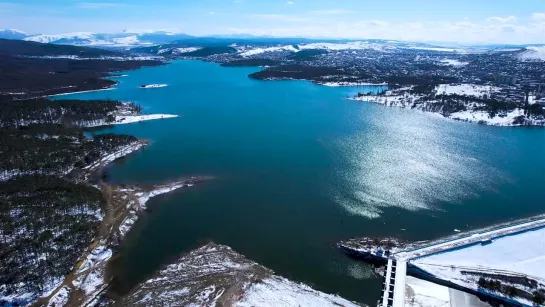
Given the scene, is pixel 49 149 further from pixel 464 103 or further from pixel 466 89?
pixel 466 89

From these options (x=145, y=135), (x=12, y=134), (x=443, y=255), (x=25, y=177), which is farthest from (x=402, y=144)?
(x=12, y=134)

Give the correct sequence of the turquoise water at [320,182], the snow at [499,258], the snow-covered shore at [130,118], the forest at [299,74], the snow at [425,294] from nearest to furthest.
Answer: the snow at [425,294], the snow at [499,258], the turquoise water at [320,182], the snow-covered shore at [130,118], the forest at [299,74]

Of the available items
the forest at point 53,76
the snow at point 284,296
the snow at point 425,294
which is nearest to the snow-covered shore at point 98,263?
the snow at point 284,296

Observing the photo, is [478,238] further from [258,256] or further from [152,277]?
[152,277]

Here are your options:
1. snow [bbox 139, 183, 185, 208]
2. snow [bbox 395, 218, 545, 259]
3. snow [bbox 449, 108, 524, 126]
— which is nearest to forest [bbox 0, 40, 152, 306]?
snow [bbox 139, 183, 185, 208]

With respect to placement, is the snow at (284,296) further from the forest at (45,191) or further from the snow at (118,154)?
the snow at (118,154)

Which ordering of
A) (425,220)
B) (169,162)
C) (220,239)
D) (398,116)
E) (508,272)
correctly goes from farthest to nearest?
(398,116), (169,162), (425,220), (220,239), (508,272)

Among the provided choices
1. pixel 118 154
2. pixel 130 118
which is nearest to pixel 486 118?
pixel 118 154
